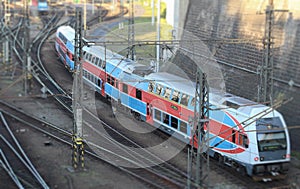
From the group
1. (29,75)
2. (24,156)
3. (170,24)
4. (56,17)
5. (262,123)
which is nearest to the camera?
(262,123)

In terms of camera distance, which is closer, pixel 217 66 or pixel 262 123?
pixel 262 123

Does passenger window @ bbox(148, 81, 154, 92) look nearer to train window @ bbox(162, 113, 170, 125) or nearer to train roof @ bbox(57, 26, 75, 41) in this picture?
train window @ bbox(162, 113, 170, 125)

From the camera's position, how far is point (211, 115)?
20984mm

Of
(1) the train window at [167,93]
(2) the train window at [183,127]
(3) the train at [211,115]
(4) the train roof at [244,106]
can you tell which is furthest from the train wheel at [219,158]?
(1) the train window at [167,93]

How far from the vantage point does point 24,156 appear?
21578 millimetres

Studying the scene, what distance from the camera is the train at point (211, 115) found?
19.1 metres

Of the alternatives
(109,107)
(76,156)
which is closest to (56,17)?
(109,107)

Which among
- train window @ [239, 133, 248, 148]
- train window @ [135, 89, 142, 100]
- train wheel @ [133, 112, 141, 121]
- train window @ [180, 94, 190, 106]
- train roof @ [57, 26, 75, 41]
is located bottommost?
train wheel @ [133, 112, 141, 121]

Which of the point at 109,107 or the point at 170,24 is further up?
the point at 170,24

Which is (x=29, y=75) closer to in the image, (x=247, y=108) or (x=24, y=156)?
(x=24, y=156)

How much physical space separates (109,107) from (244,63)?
7.70m

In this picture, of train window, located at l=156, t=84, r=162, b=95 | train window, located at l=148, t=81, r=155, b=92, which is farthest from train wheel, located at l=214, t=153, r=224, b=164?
train window, located at l=148, t=81, r=155, b=92

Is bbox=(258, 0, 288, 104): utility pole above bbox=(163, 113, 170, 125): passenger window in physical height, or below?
above

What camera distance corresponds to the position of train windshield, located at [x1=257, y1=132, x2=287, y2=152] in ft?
62.5
